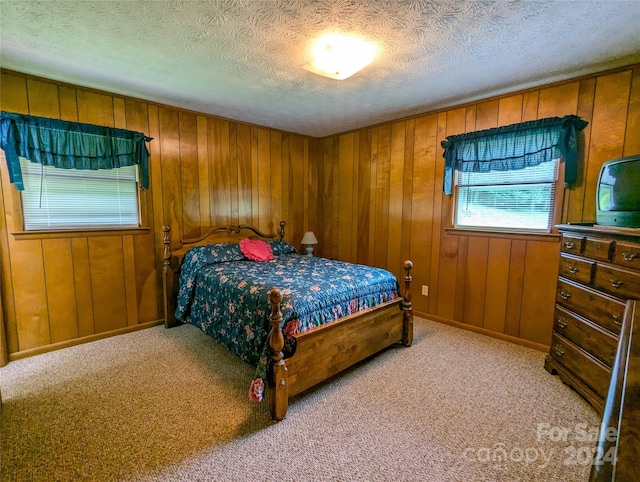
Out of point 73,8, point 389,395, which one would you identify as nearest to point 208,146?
point 73,8

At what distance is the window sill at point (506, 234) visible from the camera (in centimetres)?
275

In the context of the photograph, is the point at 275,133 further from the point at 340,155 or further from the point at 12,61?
the point at 12,61

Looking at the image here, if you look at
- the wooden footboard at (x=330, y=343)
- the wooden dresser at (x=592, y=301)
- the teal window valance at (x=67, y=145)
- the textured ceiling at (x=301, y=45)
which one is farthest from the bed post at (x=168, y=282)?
the wooden dresser at (x=592, y=301)

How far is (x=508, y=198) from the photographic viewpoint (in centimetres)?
302

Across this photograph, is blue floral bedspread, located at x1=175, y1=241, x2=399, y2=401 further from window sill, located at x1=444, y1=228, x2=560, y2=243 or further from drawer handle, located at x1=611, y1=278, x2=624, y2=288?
drawer handle, located at x1=611, y1=278, x2=624, y2=288

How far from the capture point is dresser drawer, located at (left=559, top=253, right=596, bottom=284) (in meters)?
Result: 2.07

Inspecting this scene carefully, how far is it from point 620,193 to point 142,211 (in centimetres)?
412

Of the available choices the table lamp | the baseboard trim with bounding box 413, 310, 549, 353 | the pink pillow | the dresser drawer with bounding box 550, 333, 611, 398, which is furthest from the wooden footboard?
the table lamp

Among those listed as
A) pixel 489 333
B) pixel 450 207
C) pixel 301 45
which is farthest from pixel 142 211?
pixel 489 333

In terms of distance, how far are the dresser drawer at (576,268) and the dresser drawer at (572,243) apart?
1.9 inches

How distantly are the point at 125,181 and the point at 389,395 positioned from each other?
10.7ft

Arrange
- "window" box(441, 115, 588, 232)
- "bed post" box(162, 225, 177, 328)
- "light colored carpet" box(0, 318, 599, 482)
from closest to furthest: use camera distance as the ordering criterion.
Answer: "light colored carpet" box(0, 318, 599, 482) < "window" box(441, 115, 588, 232) < "bed post" box(162, 225, 177, 328)

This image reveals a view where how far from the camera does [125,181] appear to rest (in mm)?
3127

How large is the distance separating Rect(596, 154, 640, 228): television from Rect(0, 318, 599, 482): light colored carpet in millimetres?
1271
